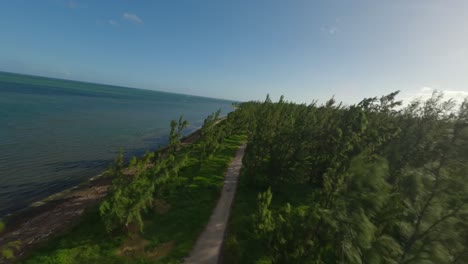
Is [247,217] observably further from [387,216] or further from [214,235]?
[387,216]

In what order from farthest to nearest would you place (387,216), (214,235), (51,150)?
(51,150)
(214,235)
(387,216)

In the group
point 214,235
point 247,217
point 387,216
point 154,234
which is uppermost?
point 387,216

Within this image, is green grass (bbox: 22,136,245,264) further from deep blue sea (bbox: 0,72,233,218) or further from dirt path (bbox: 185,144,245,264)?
deep blue sea (bbox: 0,72,233,218)

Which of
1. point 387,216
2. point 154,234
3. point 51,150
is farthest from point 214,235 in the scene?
point 51,150

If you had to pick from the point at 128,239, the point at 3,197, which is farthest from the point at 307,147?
the point at 3,197

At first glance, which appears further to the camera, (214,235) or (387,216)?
(214,235)

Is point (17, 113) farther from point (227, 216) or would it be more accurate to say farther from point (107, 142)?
point (227, 216)

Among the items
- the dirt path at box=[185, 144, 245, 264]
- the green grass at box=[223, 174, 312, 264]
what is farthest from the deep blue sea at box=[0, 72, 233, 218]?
the green grass at box=[223, 174, 312, 264]
